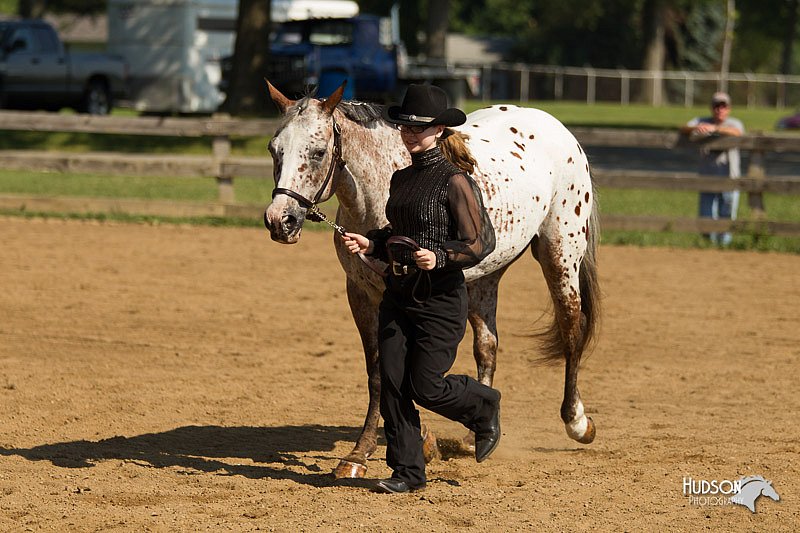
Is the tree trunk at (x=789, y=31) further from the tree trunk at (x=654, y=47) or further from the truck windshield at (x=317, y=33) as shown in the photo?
the truck windshield at (x=317, y=33)

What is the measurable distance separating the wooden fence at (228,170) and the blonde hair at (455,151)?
8775 millimetres

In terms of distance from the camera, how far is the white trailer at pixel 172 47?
30781 millimetres

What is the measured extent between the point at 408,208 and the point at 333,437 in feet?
5.99

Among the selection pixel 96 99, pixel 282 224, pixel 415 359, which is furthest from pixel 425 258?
pixel 96 99

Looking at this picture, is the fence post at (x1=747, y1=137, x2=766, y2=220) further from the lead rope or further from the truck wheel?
the truck wheel

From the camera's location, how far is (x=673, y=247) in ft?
44.7

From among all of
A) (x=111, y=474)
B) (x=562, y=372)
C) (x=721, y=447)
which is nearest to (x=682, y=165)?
(x=562, y=372)

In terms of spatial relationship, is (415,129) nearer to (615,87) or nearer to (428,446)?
(428,446)

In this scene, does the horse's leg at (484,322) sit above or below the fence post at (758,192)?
above

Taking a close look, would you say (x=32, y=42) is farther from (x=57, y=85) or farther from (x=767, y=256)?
(x=767, y=256)

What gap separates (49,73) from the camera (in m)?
26.4

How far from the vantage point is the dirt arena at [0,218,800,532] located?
4.84 metres

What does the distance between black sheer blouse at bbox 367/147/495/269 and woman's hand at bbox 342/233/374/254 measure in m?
0.14

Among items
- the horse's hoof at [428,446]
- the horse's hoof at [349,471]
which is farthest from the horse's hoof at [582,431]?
the horse's hoof at [349,471]
